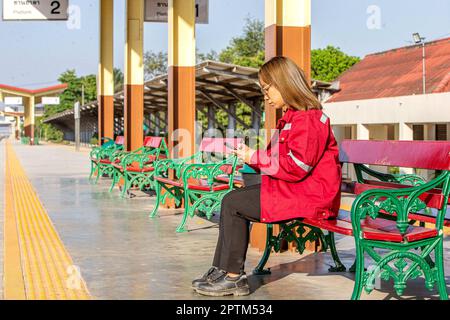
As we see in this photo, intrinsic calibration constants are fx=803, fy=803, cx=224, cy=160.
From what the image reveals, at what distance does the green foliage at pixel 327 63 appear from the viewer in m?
62.7

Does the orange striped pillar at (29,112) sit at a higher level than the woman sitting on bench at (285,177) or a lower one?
higher

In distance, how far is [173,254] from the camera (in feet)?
21.7

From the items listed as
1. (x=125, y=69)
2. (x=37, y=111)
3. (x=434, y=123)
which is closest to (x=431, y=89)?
(x=434, y=123)

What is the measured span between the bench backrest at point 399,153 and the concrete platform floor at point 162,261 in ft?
2.68

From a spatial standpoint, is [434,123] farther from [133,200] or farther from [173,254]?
[173,254]

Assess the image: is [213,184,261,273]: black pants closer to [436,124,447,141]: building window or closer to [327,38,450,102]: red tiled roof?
[436,124,447,141]: building window

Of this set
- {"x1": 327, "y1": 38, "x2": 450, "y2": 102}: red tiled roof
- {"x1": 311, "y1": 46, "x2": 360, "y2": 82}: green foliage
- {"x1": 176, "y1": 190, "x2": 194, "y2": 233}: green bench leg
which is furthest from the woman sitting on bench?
{"x1": 311, "y1": 46, "x2": 360, "y2": 82}: green foliage

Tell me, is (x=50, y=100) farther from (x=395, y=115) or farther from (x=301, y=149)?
(x=301, y=149)

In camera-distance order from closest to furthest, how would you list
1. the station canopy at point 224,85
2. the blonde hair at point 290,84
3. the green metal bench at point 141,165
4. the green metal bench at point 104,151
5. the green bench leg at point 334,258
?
1. the blonde hair at point 290,84
2. the green bench leg at point 334,258
3. the green metal bench at point 141,165
4. the green metal bench at point 104,151
5. the station canopy at point 224,85

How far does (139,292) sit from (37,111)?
13250 centimetres

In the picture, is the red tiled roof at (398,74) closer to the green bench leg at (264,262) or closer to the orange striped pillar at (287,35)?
the orange striped pillar at (287,35)

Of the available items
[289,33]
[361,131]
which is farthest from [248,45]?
[289,33]

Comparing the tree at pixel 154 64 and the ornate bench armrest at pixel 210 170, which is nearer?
the ornate bench armrest at pixel 210 170

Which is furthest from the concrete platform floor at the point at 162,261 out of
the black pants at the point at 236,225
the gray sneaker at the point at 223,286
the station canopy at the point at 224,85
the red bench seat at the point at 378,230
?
the station canopy at the point at 224,85
